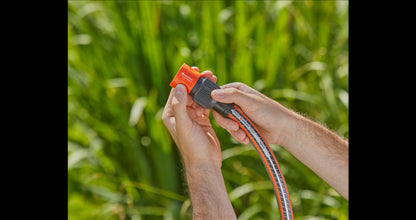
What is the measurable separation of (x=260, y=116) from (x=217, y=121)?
9 cm

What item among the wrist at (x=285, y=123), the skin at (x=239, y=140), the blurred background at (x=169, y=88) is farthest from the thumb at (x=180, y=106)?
the blurred background at (x=169, y=88)

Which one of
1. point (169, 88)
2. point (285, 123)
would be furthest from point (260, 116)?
point (169, 88)

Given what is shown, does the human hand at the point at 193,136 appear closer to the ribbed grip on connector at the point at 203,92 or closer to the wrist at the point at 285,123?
the ribbed grip on connector at the point at 203,92

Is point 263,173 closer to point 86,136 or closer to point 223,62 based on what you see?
point 223,62

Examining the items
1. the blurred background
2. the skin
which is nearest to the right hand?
the skin

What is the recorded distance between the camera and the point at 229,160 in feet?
5.56

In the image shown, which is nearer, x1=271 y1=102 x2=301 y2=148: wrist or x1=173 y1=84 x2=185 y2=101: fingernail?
x1=173 y1=84 x2=185 y2=101: fingernail

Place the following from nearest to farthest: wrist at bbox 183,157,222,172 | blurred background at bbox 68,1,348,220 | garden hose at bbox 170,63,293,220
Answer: garden hose at bbox 170,63,293,220 → wrist at bbox 183,157,222,172 → blurred background at bbox 68,1,348,220

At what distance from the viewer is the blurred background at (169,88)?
5.35 ft

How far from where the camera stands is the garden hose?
2.68 ft

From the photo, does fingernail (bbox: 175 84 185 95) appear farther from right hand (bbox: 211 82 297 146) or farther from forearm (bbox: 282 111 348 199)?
forearm (bbox: 282 111 348 199)

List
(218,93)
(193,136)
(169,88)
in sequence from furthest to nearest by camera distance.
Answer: (169,88) → (193,136) → (218,93)

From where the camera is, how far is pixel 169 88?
67.3 inches

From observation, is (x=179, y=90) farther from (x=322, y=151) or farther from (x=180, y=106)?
(x=322, y=151)
